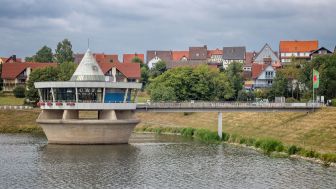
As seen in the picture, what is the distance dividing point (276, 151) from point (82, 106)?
30877 millimetres

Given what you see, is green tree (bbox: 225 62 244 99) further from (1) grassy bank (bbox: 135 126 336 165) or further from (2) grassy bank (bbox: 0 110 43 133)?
(2) grassy bank (bbox: 0 110 43 133)

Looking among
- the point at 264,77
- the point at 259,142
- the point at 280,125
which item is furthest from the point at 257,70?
the point at 259,142

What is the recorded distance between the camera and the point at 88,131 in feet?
296

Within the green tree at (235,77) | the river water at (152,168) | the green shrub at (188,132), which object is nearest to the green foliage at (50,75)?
the green tree at (235,77)

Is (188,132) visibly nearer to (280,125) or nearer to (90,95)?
(280,125)

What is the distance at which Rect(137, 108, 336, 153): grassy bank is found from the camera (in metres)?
82.8

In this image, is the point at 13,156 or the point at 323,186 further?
the point at 13,156

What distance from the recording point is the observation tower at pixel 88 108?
90312mm

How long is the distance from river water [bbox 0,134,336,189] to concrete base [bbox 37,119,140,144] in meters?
2.15

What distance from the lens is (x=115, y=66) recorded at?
179500 millimetres

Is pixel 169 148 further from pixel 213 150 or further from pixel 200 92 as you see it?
pixel 200 92

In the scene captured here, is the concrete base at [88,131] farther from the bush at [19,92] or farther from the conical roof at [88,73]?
the bush at [19,92]

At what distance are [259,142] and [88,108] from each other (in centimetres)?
2688

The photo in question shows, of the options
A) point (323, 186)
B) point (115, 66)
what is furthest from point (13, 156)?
point (115, 66)
